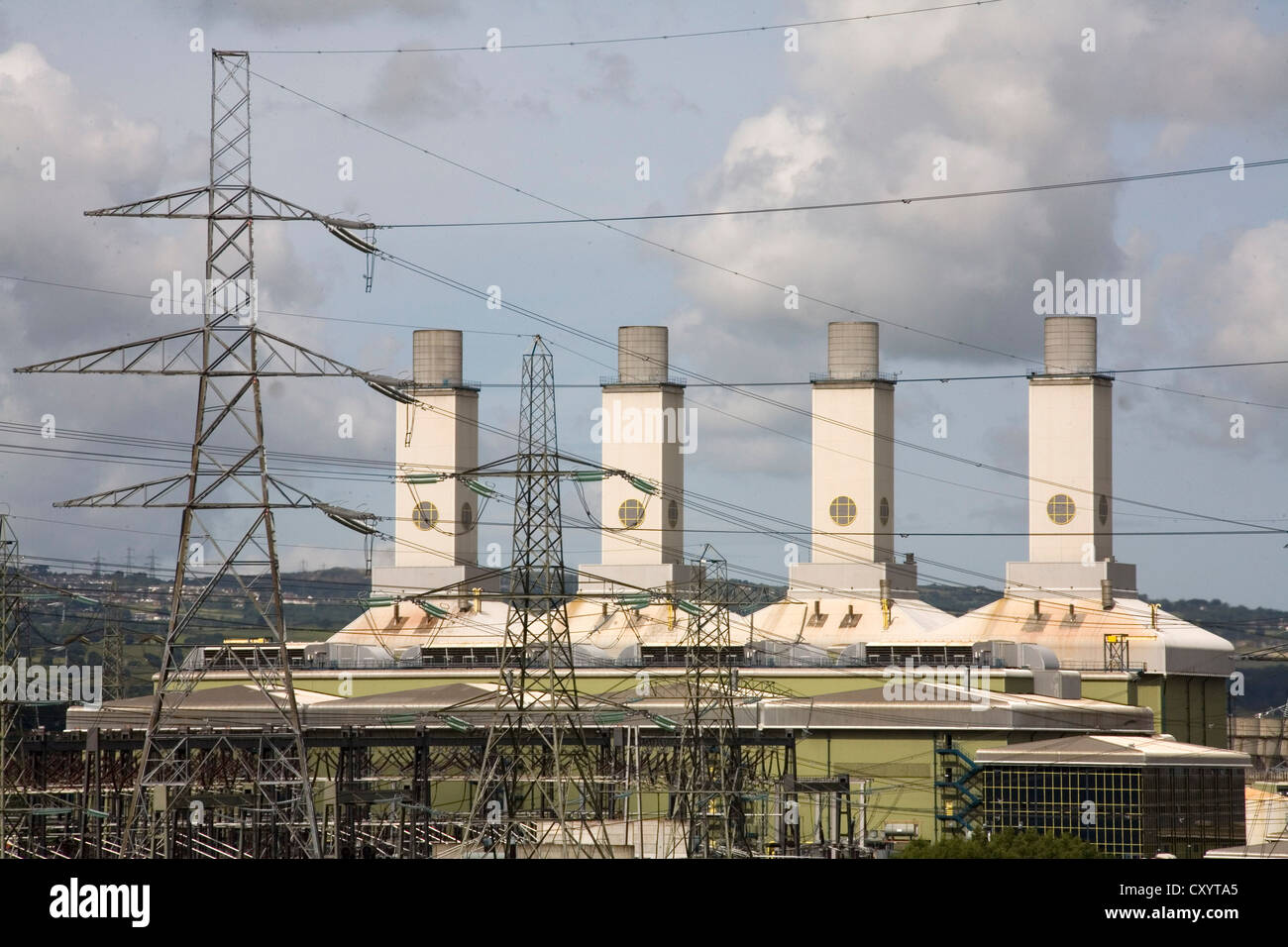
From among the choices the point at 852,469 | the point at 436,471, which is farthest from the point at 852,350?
the point at 436,471

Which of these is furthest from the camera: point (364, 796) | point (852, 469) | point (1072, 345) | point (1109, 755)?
point (852, 469)

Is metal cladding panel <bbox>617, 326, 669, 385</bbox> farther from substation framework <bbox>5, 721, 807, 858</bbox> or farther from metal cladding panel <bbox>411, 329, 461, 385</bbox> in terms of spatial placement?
substation framework <bbox>5, 721, 807, 858</bbox>

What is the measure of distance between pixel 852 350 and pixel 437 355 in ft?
79.9

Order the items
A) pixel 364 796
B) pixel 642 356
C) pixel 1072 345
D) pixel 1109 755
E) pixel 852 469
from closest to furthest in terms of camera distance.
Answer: pixel 364 796, pixel 1109 755, pixel 1072 345, pixel 852 469, pixel 642 356

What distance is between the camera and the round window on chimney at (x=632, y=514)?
102 meters

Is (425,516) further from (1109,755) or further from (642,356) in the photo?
(1109,755)

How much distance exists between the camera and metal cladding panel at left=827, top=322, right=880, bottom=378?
321 feet

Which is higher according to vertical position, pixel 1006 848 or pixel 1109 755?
pixel 1109 755

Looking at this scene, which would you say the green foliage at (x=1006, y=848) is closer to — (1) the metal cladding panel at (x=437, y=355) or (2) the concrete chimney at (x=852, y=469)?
(2) the concrete chimney at (x=852, y=469)

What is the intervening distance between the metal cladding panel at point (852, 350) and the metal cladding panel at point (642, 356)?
30.4 ft

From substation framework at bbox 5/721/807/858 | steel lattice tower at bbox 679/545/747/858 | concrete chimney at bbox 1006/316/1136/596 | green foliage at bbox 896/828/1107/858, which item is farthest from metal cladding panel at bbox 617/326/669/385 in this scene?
green foliage at bbox 896/828/1107/858

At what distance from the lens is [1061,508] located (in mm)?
94188

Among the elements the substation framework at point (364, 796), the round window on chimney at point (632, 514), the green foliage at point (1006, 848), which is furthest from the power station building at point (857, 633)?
the green foliage at point (1006, 848)

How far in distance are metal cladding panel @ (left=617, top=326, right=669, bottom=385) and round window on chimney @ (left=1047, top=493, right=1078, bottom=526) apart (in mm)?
21704
